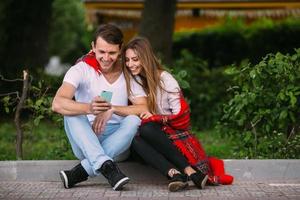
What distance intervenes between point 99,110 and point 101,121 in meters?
0.17

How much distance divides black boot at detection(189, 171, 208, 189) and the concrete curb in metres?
0.55

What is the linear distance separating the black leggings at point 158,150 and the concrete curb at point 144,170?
1.53ft

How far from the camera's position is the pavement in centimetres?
Result: 563

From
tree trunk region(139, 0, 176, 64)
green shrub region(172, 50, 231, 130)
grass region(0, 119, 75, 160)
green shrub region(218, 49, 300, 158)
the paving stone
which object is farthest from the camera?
tree trunk region(139, 0, 176, 64)

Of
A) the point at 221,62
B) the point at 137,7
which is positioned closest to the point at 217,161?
the point at 221,62

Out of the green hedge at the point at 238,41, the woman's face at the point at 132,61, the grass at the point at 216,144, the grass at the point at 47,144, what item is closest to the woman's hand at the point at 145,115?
the woman's face at the point at 132,61

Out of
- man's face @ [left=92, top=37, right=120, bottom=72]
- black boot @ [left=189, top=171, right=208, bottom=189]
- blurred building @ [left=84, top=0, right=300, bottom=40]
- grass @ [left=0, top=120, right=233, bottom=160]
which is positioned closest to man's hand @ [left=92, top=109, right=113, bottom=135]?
man's face @ [left=92, top=37, right=120, bottom=72]

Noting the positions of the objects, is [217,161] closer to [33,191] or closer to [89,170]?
[89,170]

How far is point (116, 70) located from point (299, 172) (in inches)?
74.2

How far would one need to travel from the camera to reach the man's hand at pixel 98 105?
558 centimetres

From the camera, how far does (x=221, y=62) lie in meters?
15.9

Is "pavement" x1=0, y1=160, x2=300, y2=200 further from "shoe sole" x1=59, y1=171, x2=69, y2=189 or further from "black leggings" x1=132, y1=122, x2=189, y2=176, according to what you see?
"black leggings" x1=132, y1=122, x2=189, y2=176

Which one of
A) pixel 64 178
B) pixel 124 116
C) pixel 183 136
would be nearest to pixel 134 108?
pixel 124 116

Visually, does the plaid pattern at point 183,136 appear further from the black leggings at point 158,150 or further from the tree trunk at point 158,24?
the tree trunk at point 158,24
